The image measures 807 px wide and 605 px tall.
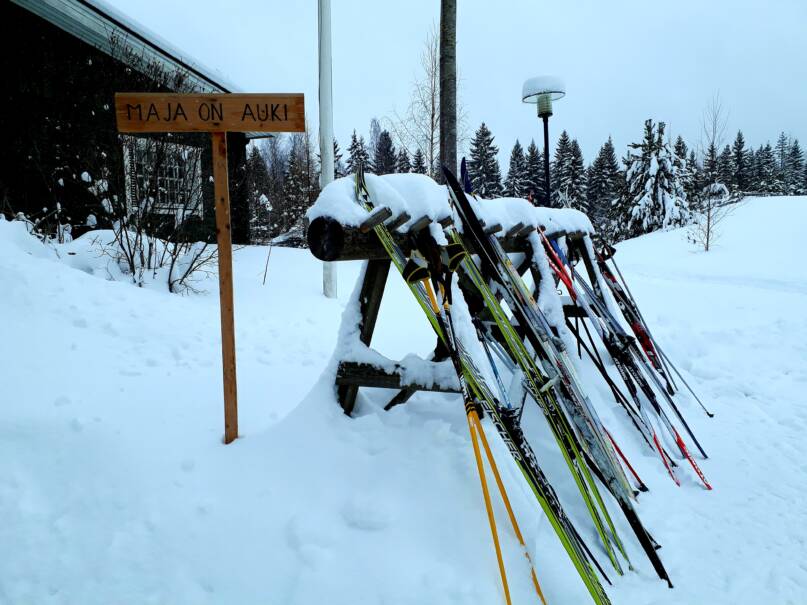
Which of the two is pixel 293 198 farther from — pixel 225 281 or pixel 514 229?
pixel 225 281

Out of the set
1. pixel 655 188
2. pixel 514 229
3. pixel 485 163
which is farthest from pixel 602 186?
pixel 514 229

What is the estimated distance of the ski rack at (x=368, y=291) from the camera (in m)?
2.36

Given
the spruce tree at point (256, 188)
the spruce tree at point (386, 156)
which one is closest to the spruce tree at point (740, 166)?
the spruce tree at point (386, 156)

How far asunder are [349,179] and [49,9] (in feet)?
22.2

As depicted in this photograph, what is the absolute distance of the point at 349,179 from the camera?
2.73 meters

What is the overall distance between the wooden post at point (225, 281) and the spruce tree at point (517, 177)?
109 ft

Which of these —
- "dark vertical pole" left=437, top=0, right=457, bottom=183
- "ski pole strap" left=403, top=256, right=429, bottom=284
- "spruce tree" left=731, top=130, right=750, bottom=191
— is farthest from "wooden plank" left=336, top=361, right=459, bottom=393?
"spruce tree" left=731, top=130, right=750, bottom=191

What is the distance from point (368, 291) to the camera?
2736mm

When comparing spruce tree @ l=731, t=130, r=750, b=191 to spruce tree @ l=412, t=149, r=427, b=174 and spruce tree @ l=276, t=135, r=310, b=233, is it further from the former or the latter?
spruce tree @ l=276, t=135, r=310, b=233

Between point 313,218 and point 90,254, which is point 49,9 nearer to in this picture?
point 90,254

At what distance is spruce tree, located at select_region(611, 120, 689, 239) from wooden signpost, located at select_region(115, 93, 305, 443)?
941 inches

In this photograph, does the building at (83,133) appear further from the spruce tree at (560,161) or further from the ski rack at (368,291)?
the spruce tree at (560,161)

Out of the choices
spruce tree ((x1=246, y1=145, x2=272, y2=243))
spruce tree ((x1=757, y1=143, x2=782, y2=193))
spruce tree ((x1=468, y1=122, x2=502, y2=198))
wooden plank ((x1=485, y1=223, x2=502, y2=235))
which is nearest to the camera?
wooden plank ((x1=485, y1=223, x2=502, y2=235))

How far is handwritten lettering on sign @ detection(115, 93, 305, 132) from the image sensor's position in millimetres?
2434
